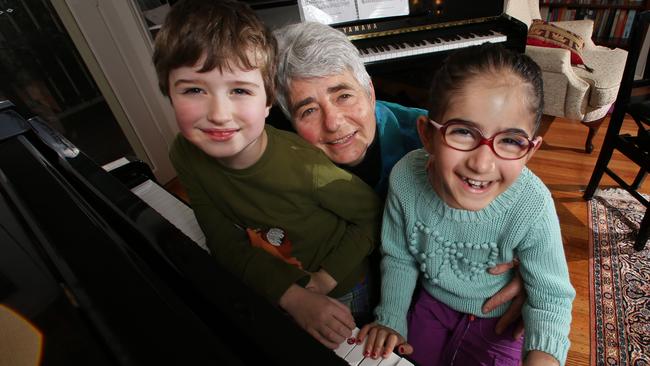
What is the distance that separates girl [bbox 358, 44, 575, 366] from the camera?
0.62m

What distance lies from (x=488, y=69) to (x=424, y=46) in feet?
5.16

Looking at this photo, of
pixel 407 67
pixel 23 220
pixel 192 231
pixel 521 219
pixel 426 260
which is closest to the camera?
pixel 23 220

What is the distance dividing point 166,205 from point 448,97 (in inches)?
43.0

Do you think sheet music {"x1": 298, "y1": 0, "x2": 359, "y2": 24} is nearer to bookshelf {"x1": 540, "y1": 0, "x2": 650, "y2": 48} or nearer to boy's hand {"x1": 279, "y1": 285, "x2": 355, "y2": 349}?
boy's hand {"x1": 279, "y1": 285, "x2": 355, "y2": 349}

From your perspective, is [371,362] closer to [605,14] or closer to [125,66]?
[125,66]

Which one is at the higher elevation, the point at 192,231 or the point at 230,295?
the point at 230,295

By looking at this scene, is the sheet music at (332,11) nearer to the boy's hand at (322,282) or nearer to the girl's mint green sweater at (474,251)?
the girl's mint green sweater at (474,251)

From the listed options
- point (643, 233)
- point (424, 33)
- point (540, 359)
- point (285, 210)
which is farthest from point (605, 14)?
point (285, 210)

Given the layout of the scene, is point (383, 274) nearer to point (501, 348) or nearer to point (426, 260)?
point (426, 260)

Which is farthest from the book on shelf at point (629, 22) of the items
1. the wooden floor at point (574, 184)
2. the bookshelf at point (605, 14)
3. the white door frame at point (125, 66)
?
the white door frame at point (125, 66)

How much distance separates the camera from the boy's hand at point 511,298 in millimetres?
820

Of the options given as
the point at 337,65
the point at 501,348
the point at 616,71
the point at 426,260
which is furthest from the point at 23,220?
the point at 616,71

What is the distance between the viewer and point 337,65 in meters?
Answer: 0.89

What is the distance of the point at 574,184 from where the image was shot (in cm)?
232
